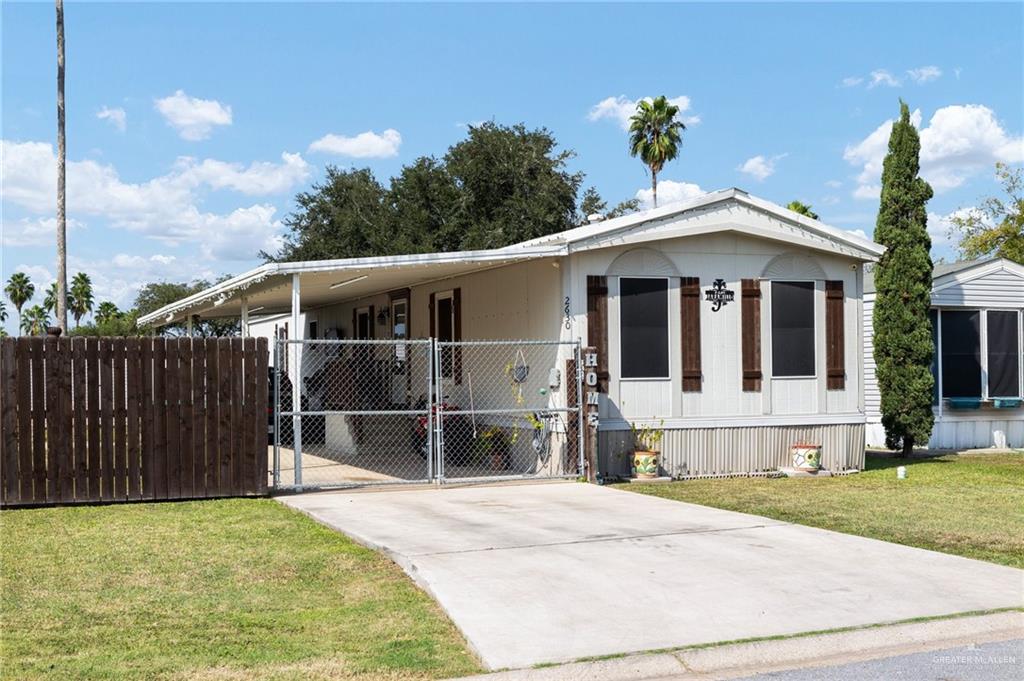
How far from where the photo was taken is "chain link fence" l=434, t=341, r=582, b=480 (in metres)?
13.1

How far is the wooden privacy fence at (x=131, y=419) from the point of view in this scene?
10477 mm

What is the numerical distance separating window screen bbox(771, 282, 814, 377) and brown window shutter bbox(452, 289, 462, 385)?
491 cm

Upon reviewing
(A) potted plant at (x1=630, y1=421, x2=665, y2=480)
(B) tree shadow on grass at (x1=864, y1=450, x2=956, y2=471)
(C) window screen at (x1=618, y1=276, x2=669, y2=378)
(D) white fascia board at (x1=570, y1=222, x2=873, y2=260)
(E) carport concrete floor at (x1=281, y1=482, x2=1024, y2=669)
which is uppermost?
(D) white fascia board at (x1=570, y1=222, x2=873, y2=260)

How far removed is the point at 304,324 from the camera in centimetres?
2666

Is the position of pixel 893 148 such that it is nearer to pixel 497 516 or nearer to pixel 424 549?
pixel 497 516

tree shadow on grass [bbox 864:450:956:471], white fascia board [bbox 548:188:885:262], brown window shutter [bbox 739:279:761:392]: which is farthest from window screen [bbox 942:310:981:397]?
brown window shutter [bbox 739:279:761:392]

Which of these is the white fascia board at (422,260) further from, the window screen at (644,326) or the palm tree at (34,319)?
the palm tree at (34,319)

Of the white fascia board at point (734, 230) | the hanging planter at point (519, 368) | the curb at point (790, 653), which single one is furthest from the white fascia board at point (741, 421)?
the curb at point (790, 653)

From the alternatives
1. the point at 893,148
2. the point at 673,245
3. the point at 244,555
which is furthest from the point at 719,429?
the point at 244,555

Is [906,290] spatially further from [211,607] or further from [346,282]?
[211,607]

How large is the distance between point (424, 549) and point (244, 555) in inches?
54.9

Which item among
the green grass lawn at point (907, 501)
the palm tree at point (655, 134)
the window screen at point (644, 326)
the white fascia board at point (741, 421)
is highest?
the palm tree at point (655, 134)

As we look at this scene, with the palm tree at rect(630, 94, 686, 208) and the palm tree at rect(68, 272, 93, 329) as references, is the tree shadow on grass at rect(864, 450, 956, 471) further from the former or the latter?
the palm tree at rect(68, 272, 93, 329)

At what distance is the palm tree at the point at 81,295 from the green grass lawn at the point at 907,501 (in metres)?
65.1
